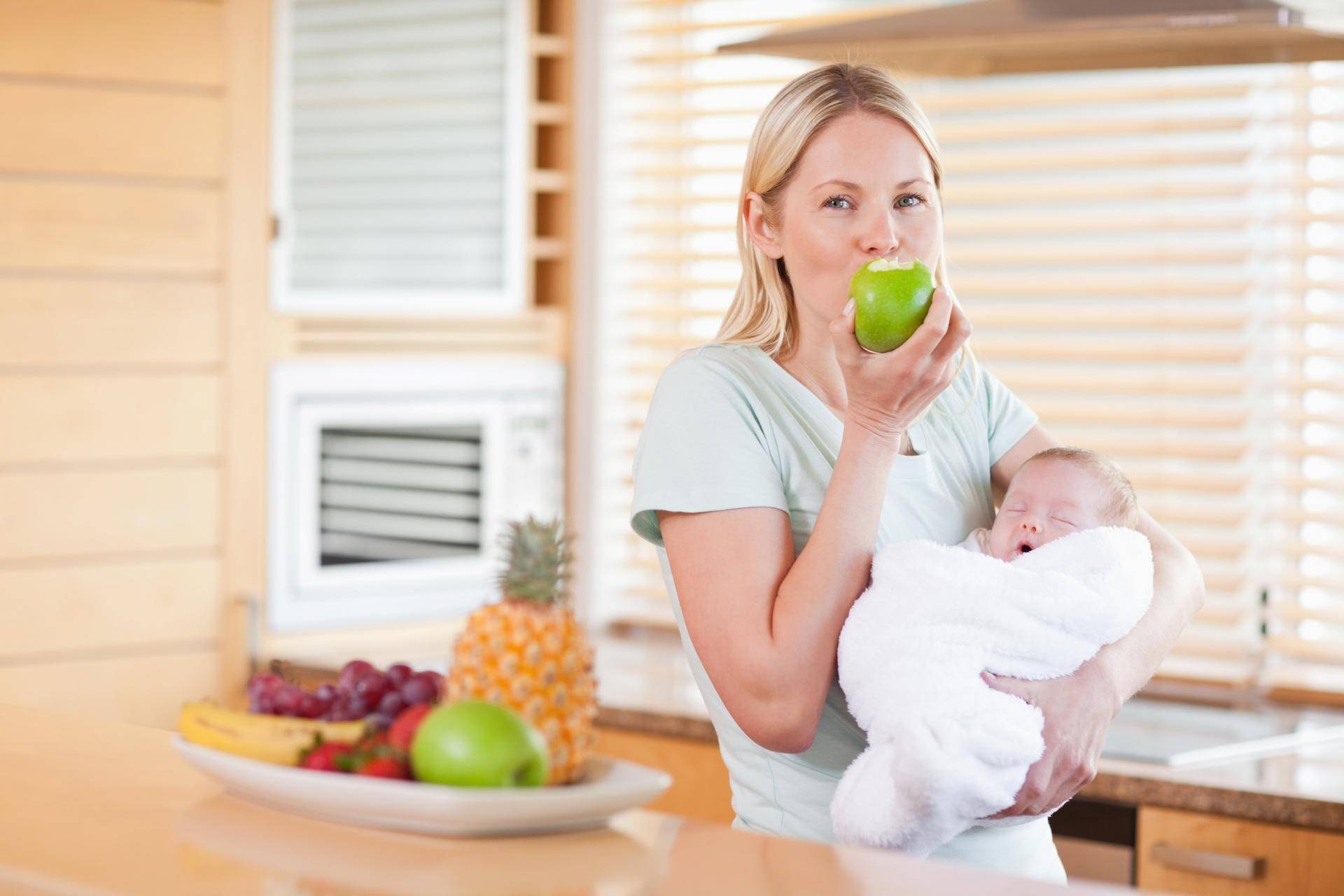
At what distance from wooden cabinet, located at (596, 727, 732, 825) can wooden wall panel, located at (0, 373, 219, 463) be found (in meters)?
1.00

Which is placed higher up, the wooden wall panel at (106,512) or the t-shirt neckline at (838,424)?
the t-shirt neckline at (838,424)

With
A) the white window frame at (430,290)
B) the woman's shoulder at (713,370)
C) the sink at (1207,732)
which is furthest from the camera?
the white window frame at (430,290)

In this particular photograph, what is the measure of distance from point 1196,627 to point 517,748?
2.04 meters

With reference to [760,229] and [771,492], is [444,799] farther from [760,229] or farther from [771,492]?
[760,229]

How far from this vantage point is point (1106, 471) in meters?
1.67

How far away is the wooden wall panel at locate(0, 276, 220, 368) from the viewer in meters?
2.79

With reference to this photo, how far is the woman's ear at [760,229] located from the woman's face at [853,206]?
33mm

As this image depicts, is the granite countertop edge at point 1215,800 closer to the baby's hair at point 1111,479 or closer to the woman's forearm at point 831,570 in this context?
the baby's hair at point 1111,479

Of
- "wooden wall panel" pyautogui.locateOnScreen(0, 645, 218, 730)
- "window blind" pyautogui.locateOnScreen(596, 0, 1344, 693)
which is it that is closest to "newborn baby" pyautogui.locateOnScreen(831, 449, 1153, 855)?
"window blind" pyautogui.locateOnScreen(596, 0, 1344, 693)

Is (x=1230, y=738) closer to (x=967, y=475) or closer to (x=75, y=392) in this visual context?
(x=967, y=475)

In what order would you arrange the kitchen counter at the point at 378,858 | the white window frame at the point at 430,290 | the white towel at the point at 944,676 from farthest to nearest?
the white window frame at the point at 430,290 < the white towel at the point at 944,676 < the kitchen counter at the point at 378,858

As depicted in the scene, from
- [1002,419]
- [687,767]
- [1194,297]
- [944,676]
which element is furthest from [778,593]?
[1194,297]

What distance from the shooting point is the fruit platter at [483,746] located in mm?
1047

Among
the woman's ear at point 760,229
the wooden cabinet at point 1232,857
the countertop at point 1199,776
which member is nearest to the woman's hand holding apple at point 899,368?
the woman's ear at point 760,229
